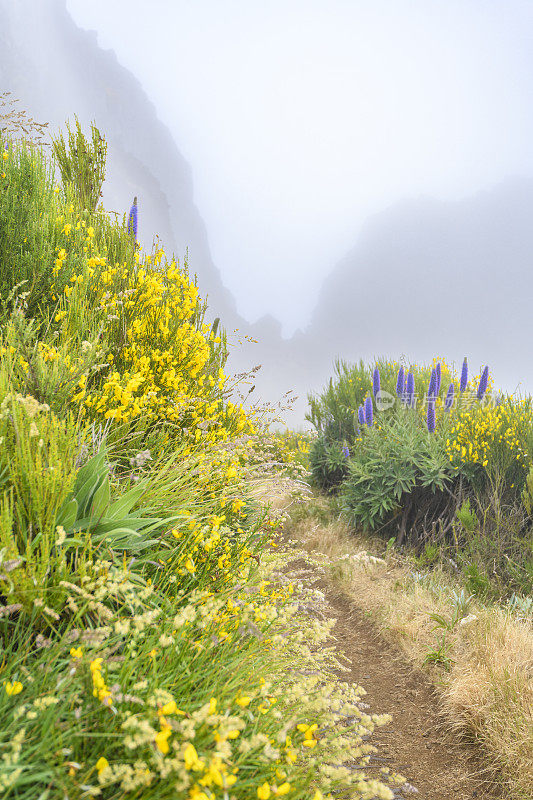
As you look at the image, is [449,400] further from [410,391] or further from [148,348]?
[148,348]

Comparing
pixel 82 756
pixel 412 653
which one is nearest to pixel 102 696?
pixel 82 756

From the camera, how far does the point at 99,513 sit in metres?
1.93

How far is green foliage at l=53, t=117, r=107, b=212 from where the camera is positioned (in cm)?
542

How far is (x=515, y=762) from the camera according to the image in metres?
2.63

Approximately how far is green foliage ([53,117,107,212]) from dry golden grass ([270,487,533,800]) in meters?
4.41

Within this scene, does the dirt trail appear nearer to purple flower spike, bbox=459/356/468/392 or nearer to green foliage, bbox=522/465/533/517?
green foliage, bbox=522/465/533/517

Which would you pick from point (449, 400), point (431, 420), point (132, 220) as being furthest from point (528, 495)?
point (132, 220)

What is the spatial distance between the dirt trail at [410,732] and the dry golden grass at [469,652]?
0.33 ft

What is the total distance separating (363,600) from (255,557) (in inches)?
109

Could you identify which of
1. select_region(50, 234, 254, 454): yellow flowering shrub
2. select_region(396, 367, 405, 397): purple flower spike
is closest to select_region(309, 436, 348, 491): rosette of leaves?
select_region(396, 367, 405, 397): purple flower spike

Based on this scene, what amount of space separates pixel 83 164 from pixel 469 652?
6226 millimetres

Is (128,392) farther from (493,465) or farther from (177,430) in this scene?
(493,465)

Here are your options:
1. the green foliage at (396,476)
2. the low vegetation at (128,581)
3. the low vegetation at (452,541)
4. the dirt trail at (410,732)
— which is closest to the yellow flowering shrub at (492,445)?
the low vegetation at (452,541)

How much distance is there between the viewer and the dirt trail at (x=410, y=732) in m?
2.69
